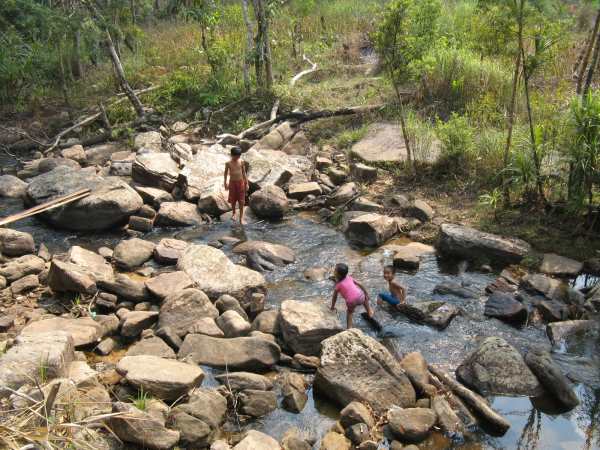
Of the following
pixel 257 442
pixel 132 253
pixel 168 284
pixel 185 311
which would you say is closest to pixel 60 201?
pixel 132 253

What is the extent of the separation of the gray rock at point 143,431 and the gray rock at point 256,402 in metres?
0.85

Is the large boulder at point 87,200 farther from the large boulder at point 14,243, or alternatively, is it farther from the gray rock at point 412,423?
the gray rock at point 412,423

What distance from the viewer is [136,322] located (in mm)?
6383

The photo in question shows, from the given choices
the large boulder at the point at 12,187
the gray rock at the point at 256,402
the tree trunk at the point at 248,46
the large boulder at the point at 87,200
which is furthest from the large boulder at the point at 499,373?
the tree trunk at the point at 248,46

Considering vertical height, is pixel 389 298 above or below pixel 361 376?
below

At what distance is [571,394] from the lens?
17.8 ft

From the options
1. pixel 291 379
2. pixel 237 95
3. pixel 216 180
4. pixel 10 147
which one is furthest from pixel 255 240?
pixel 10 147

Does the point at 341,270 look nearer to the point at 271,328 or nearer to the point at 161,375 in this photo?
the point at 271,328

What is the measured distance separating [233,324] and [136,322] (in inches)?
46.3

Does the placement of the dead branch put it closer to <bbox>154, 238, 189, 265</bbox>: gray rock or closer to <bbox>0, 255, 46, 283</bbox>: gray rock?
<bbox>154, 238, 189, 265</bbox>: gray rock

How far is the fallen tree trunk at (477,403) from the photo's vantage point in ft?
16.8

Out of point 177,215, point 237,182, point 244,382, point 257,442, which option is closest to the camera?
point 257,442

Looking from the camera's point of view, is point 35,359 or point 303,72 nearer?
point 35,359

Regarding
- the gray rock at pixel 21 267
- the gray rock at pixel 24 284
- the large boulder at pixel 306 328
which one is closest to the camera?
→ the large boulder at pixel 306 328
